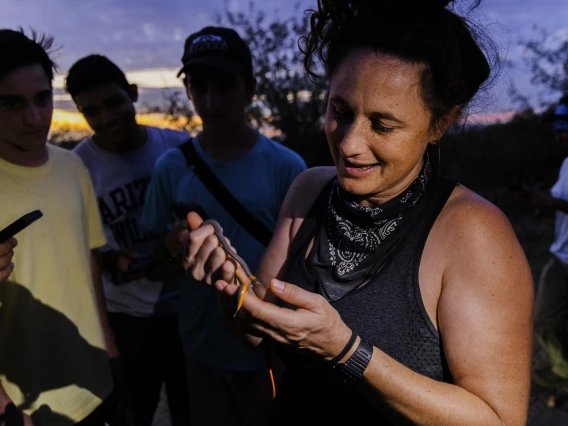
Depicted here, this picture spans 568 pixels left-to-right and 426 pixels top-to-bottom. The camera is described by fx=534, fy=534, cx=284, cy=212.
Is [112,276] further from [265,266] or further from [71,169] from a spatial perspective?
[265,266]

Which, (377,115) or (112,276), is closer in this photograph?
(377,115)

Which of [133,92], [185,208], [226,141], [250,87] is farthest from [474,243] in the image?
[133,92]

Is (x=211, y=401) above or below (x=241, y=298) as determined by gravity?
below

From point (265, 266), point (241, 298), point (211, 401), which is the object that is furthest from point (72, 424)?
point (241, 298)

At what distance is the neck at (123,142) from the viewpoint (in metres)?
3.65

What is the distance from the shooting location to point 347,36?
175 cm

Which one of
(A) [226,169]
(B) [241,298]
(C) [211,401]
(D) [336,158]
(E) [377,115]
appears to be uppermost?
(E) [377,115]

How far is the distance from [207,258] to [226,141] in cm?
148

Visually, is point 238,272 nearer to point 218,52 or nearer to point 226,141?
point 226,141

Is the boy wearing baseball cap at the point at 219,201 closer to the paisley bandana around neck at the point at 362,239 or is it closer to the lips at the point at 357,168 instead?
the paisley bandana around neck at the point at 362,239

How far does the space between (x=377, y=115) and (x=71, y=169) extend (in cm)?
168

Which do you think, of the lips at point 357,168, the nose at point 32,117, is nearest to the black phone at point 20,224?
the nose at point 32,117

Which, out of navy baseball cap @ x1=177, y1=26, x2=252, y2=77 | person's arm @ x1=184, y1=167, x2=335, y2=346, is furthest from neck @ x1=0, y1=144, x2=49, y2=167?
person's arm @ x1=184, y1=167, x2=335, y2=346

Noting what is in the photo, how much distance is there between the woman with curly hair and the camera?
149cm
